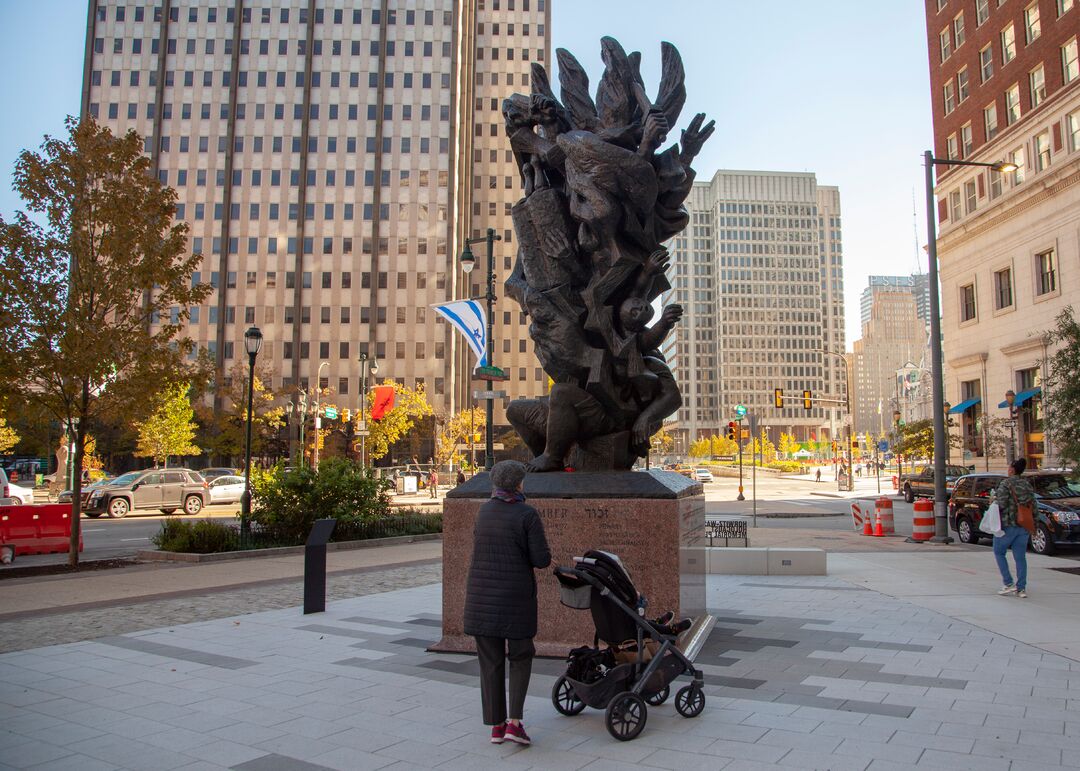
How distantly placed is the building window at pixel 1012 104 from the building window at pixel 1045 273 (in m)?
8.09

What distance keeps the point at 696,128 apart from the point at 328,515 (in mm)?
12895

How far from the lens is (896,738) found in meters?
4.88

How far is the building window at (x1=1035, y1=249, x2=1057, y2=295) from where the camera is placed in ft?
124

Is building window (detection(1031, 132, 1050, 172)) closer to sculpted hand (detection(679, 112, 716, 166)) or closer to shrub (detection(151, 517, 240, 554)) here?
sculpted hand (detection(679, 112, 716, 166))

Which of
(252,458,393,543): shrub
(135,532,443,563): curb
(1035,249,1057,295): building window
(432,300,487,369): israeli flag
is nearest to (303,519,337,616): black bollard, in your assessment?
(135,532,443,563): curb

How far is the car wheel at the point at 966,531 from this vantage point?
64.3 feet

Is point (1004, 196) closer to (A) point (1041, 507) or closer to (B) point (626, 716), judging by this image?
(A) point (1041, 507)

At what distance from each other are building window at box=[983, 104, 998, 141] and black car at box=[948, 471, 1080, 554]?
31.4m

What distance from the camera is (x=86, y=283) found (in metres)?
14.9

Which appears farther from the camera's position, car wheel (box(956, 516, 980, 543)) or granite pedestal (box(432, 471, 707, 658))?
car wheel (box(956, 516, 980, 543))

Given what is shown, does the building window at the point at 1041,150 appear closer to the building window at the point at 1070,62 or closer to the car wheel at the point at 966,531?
the building window at the point at 1070,62

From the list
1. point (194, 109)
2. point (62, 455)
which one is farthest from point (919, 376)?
point (62, 455)

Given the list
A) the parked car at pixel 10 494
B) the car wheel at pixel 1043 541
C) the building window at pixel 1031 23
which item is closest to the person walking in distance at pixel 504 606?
the car wheel at pixel 1043 541

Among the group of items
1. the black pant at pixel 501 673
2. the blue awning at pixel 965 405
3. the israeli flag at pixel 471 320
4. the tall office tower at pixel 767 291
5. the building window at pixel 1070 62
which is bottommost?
the black pant at pixel 501 673
